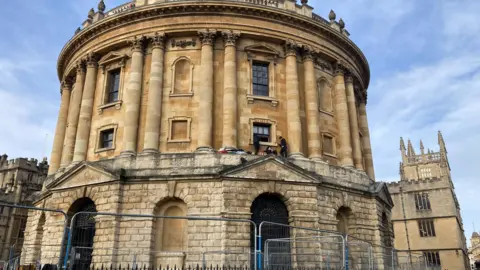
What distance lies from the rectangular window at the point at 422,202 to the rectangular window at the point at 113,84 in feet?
145

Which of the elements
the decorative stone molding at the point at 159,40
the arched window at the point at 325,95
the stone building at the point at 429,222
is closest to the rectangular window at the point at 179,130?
the decorative stone molding at the point at 159,40

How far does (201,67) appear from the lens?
2598 cm

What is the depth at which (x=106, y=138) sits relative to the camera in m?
27.2

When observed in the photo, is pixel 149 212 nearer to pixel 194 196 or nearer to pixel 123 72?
pixel 194 196

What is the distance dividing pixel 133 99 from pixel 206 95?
4.41 metres

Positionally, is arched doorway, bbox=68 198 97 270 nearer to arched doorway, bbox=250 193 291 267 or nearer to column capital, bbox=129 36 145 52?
arched doorway, bbox=250 193 291 267

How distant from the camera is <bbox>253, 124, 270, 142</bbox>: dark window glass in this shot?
25672 millimetres

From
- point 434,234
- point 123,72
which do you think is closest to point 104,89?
point 123,72

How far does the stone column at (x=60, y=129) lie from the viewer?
101 feet

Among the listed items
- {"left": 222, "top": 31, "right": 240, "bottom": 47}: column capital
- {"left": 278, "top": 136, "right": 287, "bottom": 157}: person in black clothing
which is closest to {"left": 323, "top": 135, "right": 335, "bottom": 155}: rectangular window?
{"left": 278, "top": 136, "right": 287, "bottom": 157}: person in black clothing

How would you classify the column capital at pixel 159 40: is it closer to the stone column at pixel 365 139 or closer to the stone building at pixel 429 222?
the stone column at pixel 365 139

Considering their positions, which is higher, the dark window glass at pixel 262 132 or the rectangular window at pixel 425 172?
the rectangular window at pixel 425 172

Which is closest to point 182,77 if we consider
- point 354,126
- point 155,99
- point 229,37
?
point 155,99

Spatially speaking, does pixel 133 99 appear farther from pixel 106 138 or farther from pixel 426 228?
pixel 426 228
